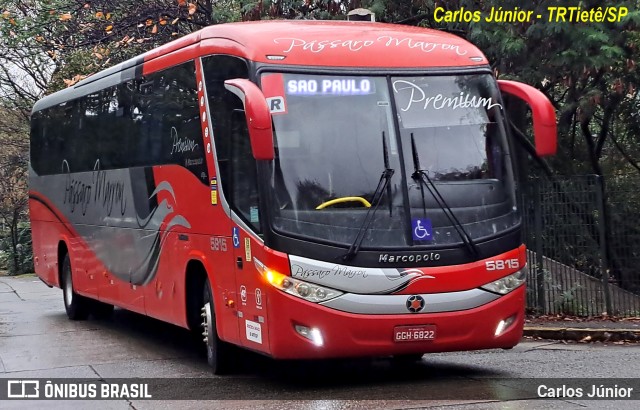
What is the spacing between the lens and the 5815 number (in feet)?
30.8

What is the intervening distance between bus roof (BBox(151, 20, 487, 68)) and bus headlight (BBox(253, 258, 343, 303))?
1971 mm

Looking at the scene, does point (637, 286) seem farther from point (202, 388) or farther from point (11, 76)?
point (11, 76)

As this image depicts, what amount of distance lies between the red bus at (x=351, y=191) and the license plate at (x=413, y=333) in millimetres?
12

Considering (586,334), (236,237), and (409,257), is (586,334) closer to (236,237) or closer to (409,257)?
(409,257)

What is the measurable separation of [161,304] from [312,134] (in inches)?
161

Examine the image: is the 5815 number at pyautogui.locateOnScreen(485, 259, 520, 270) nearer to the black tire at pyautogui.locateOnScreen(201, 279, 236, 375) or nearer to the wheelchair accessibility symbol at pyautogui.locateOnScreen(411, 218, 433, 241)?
the wheelchair accessibility symbol at pyautogui.locateOnScreen(411, 218, 433, 241)

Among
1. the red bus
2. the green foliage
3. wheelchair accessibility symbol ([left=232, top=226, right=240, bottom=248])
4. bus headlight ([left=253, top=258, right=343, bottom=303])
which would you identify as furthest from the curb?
the green foliage

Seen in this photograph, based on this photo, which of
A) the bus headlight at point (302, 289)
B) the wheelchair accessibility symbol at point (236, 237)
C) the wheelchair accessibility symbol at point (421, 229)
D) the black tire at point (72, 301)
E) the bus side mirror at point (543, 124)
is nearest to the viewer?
the bus headlight at point (302, 289)

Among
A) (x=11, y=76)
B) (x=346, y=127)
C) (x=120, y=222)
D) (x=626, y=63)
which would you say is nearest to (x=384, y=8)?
(x=626, y=63)

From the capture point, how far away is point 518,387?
934 centimetres

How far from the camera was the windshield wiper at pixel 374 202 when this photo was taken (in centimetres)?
898

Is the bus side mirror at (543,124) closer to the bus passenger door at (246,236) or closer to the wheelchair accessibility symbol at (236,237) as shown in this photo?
the bus passenger door at (246,236)

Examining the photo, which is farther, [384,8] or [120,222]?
[384,8]

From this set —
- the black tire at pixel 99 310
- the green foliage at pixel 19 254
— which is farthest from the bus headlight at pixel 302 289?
the green foliage at pixel 19 254
